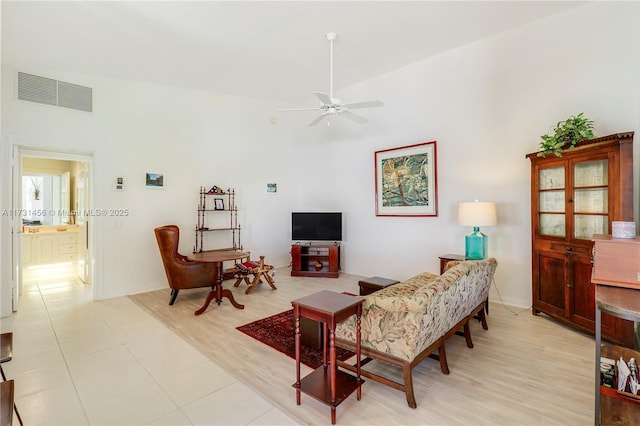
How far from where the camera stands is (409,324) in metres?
1.99

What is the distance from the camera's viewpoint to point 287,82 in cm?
538

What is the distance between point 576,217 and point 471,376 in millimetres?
2080

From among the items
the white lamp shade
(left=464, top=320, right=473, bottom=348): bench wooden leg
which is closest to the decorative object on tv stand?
the white lamp shade

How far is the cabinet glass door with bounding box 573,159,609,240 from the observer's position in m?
2.95

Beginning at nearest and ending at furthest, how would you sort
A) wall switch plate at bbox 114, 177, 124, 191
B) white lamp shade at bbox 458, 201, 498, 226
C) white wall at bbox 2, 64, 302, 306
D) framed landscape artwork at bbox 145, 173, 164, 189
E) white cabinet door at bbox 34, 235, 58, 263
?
white lamp shade at bbox 458, 201, 498, 226, white wall at bbox 2, 64, 302, 306, wall switch plate at bbox 114, 177, 124, 191, framed landscape artwork at bbox 145, 173, 164, 189, white cabinet door at bbox 34, 235, 58, 263

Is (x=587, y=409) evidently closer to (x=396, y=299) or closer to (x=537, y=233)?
(x=396, y=299)

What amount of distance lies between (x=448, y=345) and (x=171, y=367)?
2601mm

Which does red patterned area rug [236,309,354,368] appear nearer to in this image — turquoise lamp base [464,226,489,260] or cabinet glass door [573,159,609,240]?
turquoise lamp base [464,226,489,260]

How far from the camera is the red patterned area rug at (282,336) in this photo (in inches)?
110

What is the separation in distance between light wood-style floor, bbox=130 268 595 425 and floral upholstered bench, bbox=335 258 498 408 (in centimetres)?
16

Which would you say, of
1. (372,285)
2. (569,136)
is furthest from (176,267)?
(569,136)

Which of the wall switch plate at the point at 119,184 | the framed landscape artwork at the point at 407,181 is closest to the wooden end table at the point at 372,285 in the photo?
the framed landscape artwork at the point at 407,181

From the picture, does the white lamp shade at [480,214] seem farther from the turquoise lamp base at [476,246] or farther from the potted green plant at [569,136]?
the potted green plant at [569,136]

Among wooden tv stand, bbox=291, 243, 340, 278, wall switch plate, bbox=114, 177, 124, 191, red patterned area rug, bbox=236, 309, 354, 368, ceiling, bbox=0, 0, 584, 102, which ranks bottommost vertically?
red patterned area rug, bbox=236, 309, 354, 368
